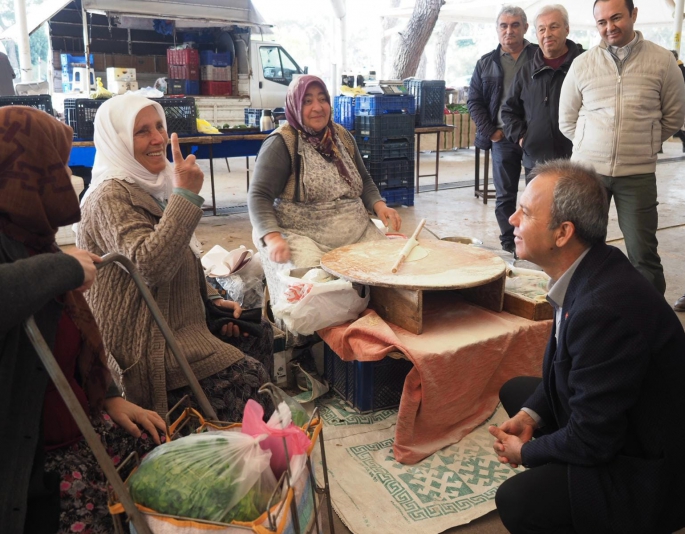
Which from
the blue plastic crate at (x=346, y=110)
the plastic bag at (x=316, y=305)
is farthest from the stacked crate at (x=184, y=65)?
the plastic bag at (x=316, y=305)

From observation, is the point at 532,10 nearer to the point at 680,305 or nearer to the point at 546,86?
the point at 546,86

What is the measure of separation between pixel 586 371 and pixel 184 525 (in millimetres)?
1014

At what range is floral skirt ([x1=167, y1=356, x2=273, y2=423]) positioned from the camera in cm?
207

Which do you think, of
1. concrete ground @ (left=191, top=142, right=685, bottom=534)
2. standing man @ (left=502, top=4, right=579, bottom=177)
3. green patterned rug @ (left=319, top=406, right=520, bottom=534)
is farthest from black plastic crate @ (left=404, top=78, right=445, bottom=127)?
green patterned rug @ (left=319, top=406, right=520, bottom=534)

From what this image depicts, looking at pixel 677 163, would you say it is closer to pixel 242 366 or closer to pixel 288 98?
pixel 288 98

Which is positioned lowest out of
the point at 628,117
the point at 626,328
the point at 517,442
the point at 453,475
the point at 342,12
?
the point at 453,475

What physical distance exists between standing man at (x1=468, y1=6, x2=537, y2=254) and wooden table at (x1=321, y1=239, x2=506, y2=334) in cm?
206

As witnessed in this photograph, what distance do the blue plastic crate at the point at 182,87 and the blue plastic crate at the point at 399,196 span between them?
3.84m

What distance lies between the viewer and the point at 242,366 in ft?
7.13

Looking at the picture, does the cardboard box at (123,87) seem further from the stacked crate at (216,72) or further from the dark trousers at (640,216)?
the dark trousers at (640,216)

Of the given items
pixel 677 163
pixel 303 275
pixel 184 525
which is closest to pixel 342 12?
pixel 677 163

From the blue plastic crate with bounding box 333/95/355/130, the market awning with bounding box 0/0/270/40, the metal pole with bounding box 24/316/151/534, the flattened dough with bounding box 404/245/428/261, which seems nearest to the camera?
the metal pole with bounding box 24/316/151/534

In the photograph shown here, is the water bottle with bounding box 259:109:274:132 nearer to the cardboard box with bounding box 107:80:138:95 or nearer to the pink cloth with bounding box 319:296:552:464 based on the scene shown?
the cardboard box with bounding box 107:80:138:95

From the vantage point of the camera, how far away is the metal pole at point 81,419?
1205 mm
